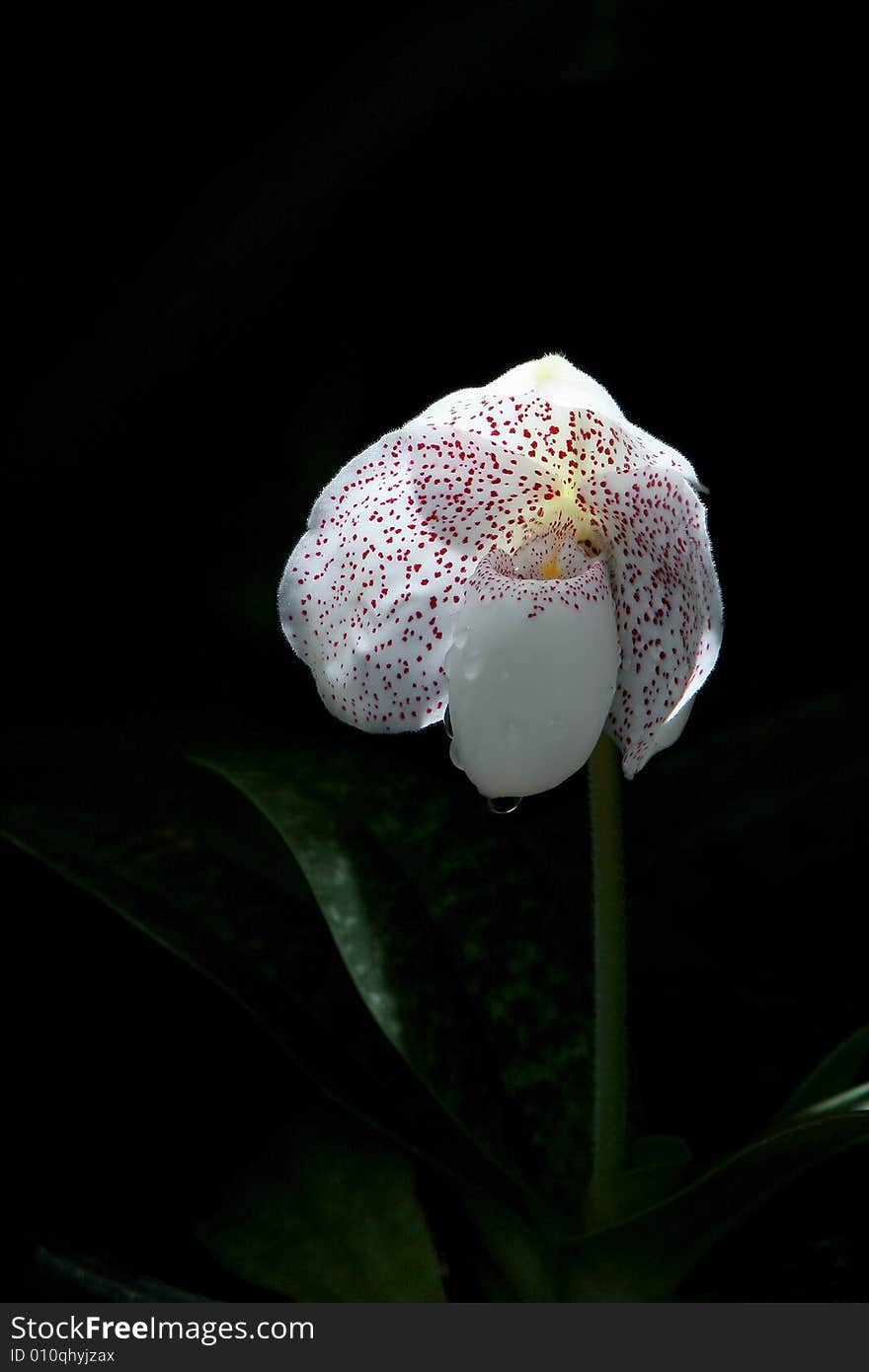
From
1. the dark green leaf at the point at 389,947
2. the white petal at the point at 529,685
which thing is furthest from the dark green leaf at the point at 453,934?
the white petal at the point at 529,685

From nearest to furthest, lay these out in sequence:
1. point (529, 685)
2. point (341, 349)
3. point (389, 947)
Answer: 1. point (529, 685)
2. point (389, 947)
3. point (341, 349)

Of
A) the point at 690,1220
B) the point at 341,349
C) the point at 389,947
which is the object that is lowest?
the point at 690,1220

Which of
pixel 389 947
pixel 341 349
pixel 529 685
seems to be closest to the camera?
pixel 529 685

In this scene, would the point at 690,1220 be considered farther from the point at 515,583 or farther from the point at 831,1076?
the point at 515,583

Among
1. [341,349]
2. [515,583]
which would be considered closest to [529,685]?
[515,583]

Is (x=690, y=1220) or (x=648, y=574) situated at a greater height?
(x=648, y=574)

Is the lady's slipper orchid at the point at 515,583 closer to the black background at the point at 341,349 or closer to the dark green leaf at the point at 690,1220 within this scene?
the dark green leaf at the point at 690,1220

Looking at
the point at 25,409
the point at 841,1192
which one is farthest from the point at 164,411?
the point at 841,1192

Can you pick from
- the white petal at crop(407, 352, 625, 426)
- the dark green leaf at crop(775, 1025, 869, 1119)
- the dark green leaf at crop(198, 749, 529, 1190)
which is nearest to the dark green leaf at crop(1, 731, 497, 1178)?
the dark green leaf at crop(198, 749, 529, 1190)
